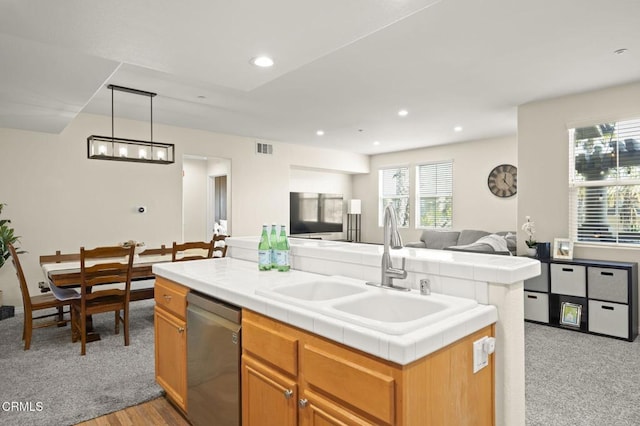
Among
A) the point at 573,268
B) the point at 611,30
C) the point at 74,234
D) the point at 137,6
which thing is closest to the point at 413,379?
the point at 137,6

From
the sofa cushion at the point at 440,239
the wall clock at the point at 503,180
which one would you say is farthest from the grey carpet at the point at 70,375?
the wall clock at the point at 503,180

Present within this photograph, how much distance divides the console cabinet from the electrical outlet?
333cm

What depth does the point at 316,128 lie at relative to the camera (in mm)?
6246

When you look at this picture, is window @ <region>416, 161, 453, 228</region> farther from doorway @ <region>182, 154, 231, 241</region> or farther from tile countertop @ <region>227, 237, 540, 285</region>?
tile countertop @ <region>227, 237, 540, 285</region>

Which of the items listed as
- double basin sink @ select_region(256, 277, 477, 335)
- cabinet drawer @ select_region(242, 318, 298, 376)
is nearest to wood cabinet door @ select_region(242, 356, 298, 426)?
cabinet drawer @ select_region(242, 318, 298, 376)

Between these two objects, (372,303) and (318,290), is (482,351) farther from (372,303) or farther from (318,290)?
(318,290)

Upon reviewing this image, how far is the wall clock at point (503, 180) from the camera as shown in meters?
6.66

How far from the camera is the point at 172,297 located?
7.47 feet

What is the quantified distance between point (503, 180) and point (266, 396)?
256 inches

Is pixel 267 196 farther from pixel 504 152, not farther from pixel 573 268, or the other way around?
pixel 573 268

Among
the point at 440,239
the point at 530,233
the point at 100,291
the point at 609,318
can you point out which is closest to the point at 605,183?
the point at 530,233

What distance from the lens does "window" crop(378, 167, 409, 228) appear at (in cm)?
837

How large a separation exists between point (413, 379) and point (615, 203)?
4.37 metres

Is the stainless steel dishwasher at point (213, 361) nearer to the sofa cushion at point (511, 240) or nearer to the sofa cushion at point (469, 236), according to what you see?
the sofa cushion at point (511, 240)
